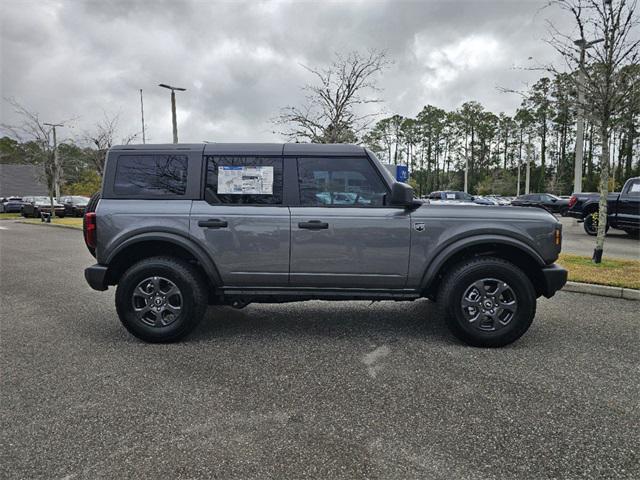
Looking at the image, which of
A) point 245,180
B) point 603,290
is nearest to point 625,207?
point 603,290

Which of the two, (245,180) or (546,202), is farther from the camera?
(546,202)

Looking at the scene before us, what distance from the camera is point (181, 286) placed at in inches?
158

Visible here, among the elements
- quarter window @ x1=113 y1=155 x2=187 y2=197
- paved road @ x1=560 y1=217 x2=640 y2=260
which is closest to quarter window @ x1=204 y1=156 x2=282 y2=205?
quarter window @ x1=113 y1=155 x2=187 y2=197

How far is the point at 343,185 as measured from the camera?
13.3ft

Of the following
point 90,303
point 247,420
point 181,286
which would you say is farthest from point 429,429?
point 90,303

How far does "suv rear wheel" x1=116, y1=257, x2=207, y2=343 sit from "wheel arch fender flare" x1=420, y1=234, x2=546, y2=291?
2.20 metres

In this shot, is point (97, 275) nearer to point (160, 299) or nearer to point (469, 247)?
point (160, 299)

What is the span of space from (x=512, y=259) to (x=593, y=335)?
4.05ft

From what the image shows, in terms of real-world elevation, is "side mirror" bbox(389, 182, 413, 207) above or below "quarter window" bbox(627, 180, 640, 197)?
below

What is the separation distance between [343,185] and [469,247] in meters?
1.32

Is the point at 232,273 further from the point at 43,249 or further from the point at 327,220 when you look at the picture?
the point at 43,249

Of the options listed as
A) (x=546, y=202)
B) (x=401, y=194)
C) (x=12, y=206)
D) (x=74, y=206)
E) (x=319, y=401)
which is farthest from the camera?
(x=12, y=206)

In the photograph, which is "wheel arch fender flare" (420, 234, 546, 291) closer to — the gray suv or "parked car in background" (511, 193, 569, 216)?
the gray suv

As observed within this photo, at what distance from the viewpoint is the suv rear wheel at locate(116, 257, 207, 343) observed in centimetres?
401
